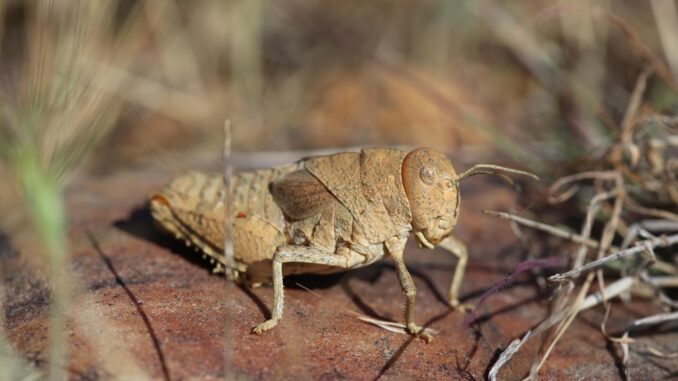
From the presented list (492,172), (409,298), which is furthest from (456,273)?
(492,172)

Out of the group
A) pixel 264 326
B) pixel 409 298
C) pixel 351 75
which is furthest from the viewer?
pixel 351 75

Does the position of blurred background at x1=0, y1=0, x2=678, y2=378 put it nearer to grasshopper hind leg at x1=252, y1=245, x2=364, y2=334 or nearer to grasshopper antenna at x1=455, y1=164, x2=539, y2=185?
grasshopper antenna at x1=455, y1=164, x2=539, y2=185

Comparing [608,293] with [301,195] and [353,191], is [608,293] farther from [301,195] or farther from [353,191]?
[301,195]

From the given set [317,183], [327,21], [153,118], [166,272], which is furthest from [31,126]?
[327,21]

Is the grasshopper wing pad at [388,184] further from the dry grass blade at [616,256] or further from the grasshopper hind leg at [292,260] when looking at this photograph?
the dry grass blade at [616,256]

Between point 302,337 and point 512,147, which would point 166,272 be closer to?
point 302,337
